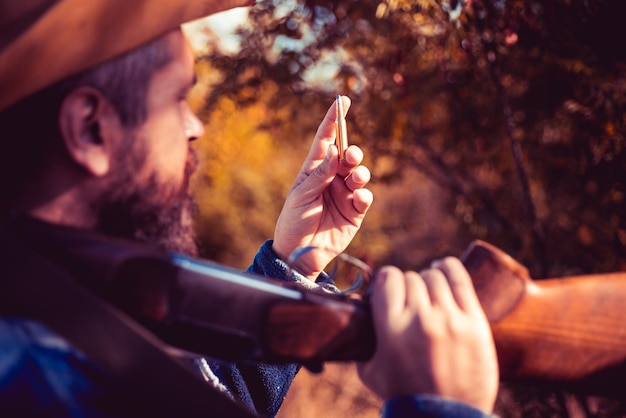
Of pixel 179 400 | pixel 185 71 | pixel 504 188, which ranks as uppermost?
pixel 185 71

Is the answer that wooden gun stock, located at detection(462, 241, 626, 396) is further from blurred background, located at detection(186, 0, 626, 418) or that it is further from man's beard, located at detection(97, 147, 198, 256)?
blurred background, located at detection(186, 0, 626, 418)

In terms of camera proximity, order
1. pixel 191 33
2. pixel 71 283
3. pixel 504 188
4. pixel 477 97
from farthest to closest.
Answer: pixel 191 33
pixel 504 188
pixel 477 97
pixel 71 283

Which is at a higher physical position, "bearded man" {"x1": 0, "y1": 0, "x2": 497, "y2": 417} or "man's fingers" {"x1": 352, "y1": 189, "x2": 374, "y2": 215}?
"bearded man" {"x1": 0, "y1": 0, "x2": 497, "y2": 417}

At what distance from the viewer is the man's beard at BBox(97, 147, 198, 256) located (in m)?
1.18

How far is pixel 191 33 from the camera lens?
4535mm

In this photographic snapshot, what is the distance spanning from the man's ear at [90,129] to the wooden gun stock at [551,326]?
2.42ft

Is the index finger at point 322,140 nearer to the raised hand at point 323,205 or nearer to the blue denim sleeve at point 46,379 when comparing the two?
the raised hand at point 323,205

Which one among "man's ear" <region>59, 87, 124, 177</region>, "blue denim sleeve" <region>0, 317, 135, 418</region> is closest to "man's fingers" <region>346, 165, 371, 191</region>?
"man's ear" <region>59, 87, 124, 177</region>

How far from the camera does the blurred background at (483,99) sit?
2553 millimetres

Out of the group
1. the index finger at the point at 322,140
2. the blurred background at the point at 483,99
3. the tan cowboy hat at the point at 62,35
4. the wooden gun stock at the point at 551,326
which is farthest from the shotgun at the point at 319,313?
the blurred background at the point at 483,99

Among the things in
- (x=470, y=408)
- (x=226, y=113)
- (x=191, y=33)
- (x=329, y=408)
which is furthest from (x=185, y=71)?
(x=329, y=408)

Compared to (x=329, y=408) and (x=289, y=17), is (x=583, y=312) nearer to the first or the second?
(x=289, y=17)

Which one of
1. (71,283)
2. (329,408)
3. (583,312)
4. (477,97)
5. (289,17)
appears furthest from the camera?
(329,408)

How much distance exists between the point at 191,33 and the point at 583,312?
4000 mm
